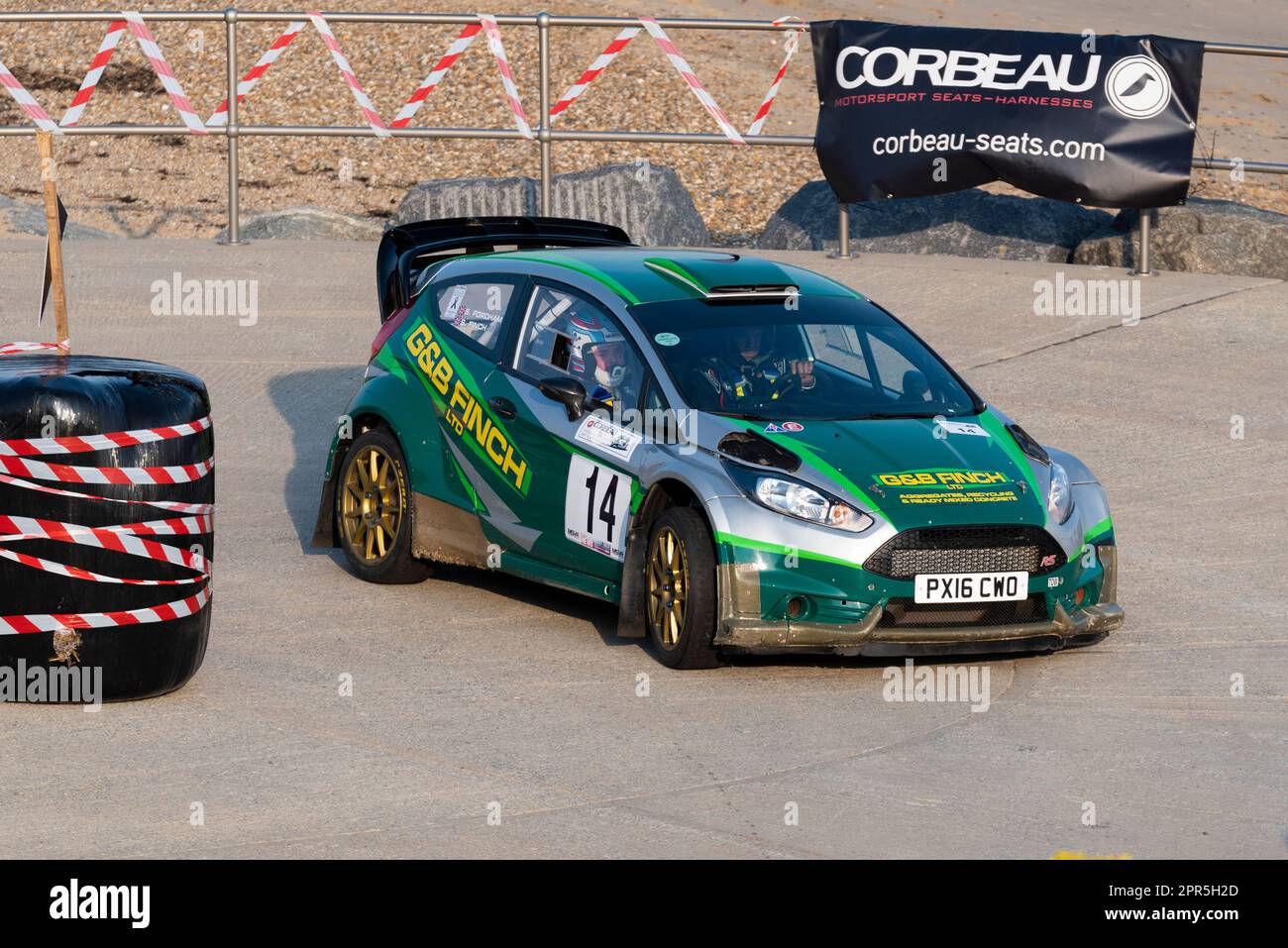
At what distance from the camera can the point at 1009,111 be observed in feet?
52.0

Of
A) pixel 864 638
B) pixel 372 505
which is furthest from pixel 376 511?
pixel 864 638

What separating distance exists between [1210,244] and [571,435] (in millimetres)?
9037

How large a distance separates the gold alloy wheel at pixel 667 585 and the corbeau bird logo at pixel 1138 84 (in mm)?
8123

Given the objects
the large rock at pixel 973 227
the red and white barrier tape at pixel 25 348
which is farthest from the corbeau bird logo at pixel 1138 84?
the red and white barrier tape at pixel 25 348

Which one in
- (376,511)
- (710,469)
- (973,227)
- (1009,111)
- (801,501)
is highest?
(1009,111)

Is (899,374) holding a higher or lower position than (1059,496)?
higher

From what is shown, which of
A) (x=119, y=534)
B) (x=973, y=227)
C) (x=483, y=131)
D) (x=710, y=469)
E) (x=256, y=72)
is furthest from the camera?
(x=256, y=72)

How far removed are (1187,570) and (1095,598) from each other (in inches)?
69.6

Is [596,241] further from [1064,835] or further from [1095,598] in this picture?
[1064,835]

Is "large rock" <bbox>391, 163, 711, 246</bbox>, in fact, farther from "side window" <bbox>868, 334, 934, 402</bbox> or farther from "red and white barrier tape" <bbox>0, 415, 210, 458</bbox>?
"red and white barrier tape" <bbox>0, 415, 210, 458</bbox>

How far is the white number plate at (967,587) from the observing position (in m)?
8.32

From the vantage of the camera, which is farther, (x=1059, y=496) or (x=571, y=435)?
(x=571, y=435)

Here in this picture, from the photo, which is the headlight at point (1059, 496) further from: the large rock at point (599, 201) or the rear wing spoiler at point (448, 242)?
the large rock at point (599, 201)

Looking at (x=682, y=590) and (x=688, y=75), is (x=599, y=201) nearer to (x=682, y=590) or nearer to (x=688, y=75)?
(x=688, y=75)
